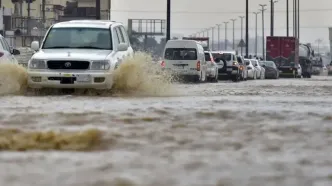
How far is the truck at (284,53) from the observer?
58.6 metres

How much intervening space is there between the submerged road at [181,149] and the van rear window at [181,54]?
20.2 m

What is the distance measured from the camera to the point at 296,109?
12.2 metres

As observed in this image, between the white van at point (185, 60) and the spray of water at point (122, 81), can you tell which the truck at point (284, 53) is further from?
the spray of water at point (122, 81)

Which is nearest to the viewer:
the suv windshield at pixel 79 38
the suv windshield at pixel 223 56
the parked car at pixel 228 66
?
the suv windshield at pixel 79 38

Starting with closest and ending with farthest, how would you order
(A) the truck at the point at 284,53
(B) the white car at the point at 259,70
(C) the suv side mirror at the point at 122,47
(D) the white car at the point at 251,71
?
(C) the suv side mirror at the point at 122,47 < (D) the white car at the point at 251,71 < (B) the white car at the point at 259,70 < (A) the truck at the point at 284,53

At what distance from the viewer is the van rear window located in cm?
3261

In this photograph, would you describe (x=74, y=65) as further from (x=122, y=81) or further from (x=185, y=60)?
(x=185, y=60)

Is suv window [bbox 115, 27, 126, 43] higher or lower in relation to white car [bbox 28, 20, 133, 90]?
higher

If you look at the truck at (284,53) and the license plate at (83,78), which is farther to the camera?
the truck at (284,53)

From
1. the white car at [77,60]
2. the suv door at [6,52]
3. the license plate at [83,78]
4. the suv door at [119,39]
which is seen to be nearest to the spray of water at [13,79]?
the white car at [77,60]

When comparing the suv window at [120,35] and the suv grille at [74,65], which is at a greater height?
the suv window at [120,35]

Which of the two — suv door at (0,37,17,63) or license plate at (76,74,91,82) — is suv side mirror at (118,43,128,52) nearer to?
license plate at (76,74,91,82)

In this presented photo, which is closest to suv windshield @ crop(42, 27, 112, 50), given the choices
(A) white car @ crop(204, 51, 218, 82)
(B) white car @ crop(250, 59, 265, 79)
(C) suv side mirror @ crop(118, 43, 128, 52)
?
(C) suv side mirror @ crop(118, 43, 128, 52)

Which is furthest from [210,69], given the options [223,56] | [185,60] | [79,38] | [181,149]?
[181,149]
